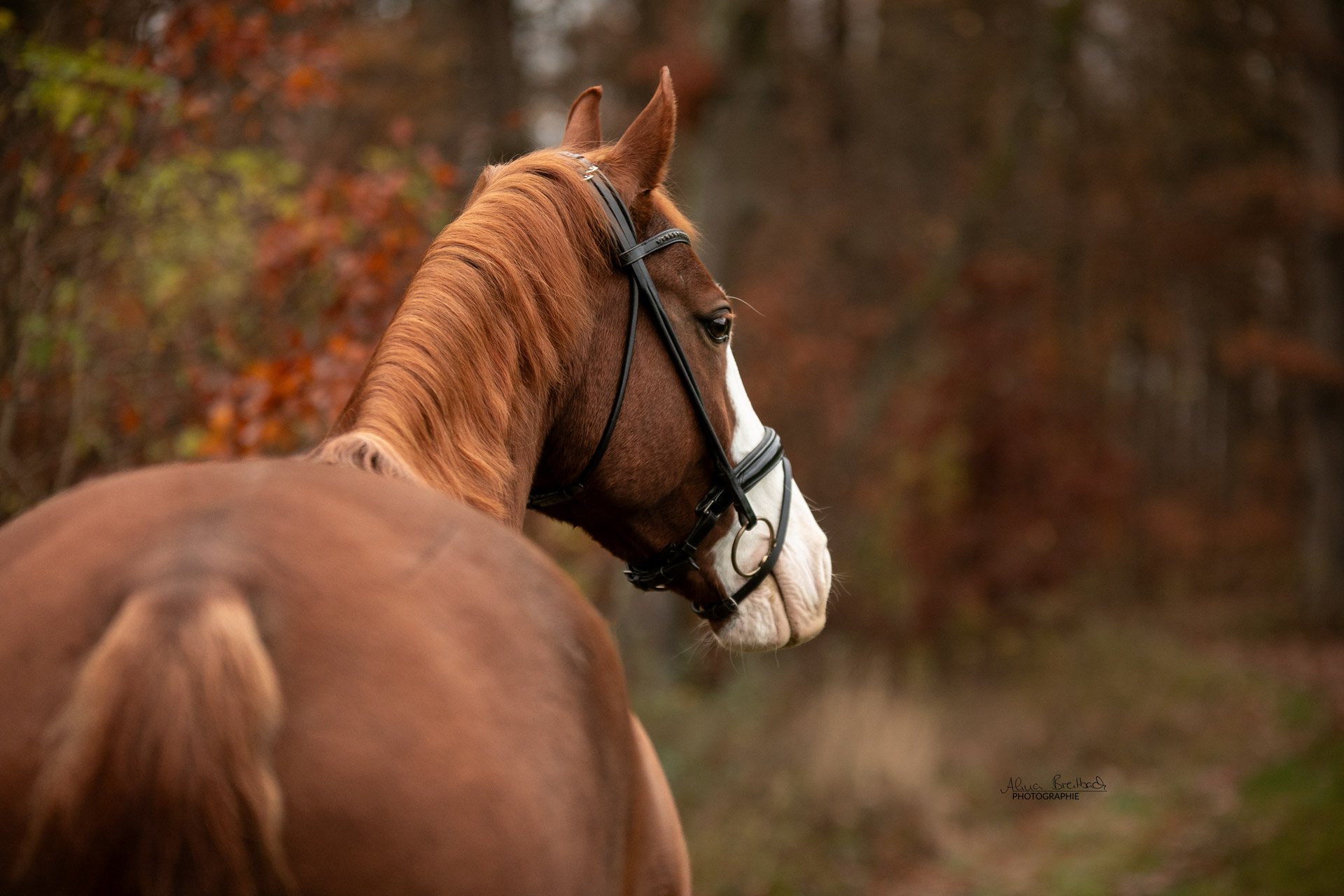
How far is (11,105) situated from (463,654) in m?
3.83

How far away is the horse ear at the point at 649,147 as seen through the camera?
6.90 ft

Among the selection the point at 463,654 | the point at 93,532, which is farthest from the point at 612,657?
the point at 93,532

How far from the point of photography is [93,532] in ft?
3.58

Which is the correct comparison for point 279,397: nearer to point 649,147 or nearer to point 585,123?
point 585,123

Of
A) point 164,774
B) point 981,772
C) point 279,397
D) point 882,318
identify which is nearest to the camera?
point 164,774

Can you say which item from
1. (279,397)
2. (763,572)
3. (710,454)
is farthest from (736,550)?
(279,397)

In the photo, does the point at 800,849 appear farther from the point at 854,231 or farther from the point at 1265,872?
the point at 854,231

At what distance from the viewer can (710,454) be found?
2.15 metres

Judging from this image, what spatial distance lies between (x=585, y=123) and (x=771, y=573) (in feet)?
4.12

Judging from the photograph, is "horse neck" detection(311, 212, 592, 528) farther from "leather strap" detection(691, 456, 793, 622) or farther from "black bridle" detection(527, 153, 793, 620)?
"leather strap" detection(691, 456, 793, 622)

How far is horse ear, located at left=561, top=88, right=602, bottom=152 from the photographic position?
94.2 inches

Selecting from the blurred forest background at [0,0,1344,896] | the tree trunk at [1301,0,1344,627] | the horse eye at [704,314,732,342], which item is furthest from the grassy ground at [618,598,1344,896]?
the tree trunk at [1301,0,1344,627]

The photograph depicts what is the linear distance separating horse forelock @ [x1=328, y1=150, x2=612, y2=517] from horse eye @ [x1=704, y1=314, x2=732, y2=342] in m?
0.28

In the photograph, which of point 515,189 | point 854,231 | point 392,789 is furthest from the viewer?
point 854,231
